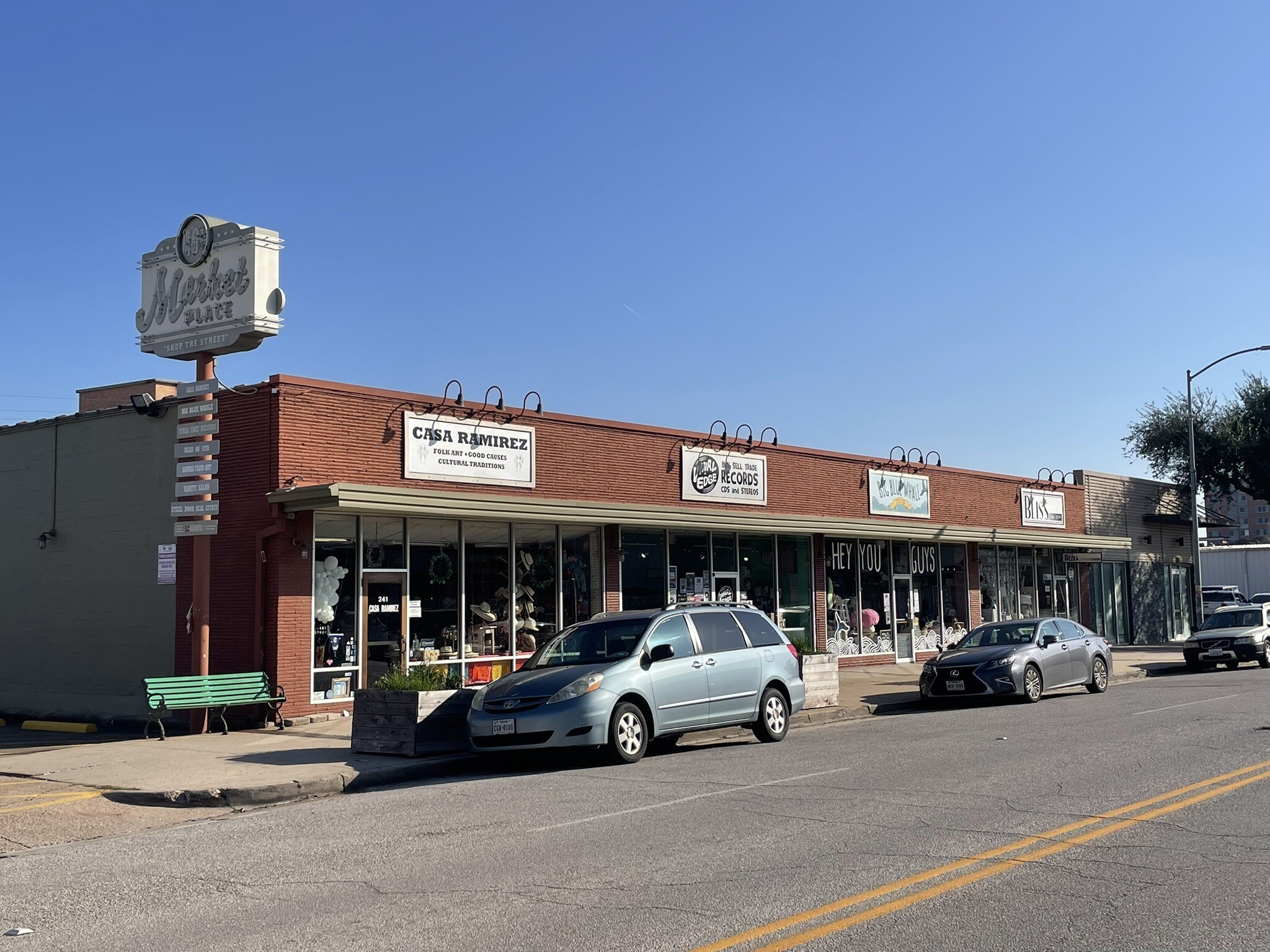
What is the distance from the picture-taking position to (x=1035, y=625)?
2084 centimetres

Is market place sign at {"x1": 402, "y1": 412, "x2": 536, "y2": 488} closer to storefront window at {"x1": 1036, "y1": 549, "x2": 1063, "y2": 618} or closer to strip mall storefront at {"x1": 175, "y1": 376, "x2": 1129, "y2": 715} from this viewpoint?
strip mall storefront at {"x1": 175, "y1": 376, "x2": 1129, "y2": 715}

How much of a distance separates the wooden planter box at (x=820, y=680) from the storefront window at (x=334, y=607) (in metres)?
6.94

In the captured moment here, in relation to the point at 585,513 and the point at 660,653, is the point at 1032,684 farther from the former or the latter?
the point at 660,653

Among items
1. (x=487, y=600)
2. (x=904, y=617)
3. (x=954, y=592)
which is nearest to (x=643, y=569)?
(x=487, y=600)

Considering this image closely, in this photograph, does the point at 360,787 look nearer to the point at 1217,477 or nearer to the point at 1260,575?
the point at 1217,477

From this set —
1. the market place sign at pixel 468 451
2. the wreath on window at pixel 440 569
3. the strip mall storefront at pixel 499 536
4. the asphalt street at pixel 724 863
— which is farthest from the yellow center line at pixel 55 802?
the market place sign at pixel 468 451

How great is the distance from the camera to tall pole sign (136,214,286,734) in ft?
55.8

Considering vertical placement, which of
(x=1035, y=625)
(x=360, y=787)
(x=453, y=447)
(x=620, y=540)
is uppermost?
(x=453, y=447)

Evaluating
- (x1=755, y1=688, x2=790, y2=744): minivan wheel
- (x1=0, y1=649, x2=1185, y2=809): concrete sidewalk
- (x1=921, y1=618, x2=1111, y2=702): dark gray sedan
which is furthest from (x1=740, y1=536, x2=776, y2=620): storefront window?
(x1=755, y1=688, x2=790, y2=744): minivan wheel

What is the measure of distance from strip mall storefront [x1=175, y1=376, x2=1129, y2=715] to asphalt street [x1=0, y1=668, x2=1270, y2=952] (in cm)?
635

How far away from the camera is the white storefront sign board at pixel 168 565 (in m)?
18.7

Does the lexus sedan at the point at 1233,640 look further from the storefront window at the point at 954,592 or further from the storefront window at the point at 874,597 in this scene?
the storefront window at the point at 874,597

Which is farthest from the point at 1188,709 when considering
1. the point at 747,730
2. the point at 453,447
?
the point at 453,447

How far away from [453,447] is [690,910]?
14173 mm
